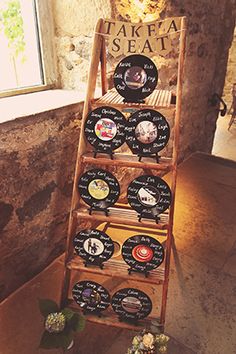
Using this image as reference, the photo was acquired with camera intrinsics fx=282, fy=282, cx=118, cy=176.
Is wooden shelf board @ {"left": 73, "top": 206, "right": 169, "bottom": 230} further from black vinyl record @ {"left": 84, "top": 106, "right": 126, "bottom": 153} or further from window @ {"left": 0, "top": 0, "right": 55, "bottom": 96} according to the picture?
window @ {"left": 0, "top": 0, "right": 55, "bottom": 96}

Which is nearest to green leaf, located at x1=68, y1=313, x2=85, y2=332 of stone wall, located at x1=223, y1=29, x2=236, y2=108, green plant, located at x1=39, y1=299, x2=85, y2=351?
green plant, located at x1=39, y1=299, x2=85, y2=351

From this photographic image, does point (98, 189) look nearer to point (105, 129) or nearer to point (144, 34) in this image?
point (105, 129)

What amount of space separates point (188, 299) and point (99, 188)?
802mm

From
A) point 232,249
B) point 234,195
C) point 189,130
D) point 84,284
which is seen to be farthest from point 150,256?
point 189,130

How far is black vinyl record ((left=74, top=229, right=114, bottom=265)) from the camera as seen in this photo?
49.8 inches

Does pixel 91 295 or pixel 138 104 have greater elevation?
pixel 138 104

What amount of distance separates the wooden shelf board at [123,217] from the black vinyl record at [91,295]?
0.32 meters

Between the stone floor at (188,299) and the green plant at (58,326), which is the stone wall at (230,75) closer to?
the stone floor at (188,299)

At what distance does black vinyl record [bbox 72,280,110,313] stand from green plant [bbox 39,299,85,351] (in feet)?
0.36

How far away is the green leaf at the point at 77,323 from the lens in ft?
3.92

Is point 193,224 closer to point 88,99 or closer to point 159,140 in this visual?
point 159,140

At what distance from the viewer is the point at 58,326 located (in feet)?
3.84

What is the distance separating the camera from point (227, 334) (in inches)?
52.0

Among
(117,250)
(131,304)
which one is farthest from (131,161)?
(117,250)
